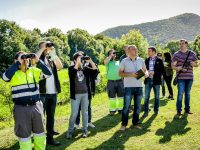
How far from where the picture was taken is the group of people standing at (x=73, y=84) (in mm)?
7574

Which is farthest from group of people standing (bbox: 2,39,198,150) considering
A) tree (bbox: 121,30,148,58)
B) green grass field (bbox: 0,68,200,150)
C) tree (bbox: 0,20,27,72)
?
tree (bbox: 121,30,148,58)

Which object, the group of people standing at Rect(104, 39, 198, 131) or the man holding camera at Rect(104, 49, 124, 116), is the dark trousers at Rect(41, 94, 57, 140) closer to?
the group of people standing at Rect(104, 39, 198, 131)

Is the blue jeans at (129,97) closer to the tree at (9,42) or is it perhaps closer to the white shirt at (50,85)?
the white shirt at (50,85)

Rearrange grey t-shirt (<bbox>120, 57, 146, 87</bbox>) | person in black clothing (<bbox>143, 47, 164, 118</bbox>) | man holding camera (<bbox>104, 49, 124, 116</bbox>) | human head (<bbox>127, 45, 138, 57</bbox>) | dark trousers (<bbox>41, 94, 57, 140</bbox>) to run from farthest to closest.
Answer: man holding camera (<bbox>104, 49, 124, 116</bbox>) → person in black clothing (<bbox>143, 47, 164, 118</bbox>) → grey t-shirt (<bbox>120, 57, 146, 87</bbox>) → human head (<bbox>127, 45, 138, 57</bbox>) → dark trousers (<bbox>41, 94, 57, 140</bbox>)

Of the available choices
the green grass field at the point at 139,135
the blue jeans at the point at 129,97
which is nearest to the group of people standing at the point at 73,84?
the blue jeans at the point at 129,97

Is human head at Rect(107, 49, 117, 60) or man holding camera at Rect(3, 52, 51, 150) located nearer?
man holding camera at Rect(3, 52, 51, 150)

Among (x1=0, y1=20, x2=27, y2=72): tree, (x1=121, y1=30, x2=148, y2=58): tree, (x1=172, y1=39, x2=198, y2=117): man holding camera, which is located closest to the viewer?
(x1=172, y1=39, x2=198, y2=117): man holding camera

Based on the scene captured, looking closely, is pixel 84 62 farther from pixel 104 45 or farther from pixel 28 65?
pixel 104 45

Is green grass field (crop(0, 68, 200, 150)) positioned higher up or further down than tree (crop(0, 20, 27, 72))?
further down

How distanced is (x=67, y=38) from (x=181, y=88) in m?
110

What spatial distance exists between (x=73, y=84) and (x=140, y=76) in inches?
75.4

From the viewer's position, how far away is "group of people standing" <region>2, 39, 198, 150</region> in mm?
7574

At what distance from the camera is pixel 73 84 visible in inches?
402

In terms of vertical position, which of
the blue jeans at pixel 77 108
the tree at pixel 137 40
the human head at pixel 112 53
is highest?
the tree at pixel 137 40
